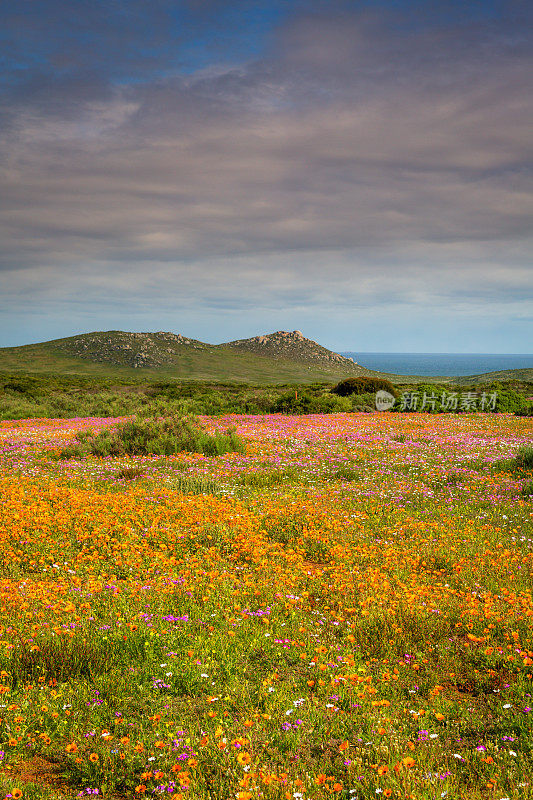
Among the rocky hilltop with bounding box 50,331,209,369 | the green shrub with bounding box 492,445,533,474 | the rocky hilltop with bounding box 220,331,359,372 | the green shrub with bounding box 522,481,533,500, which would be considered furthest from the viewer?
Result: the rocky hilltop with bounding box 220,331,359,372

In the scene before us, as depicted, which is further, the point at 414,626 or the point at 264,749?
the point at 414,626

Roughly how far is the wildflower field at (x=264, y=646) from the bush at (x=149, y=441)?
658cm

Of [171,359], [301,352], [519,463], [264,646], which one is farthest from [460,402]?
[301,352]

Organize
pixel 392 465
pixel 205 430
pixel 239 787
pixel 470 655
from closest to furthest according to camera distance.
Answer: pixel 239 787 → pixel 470 655 → pixel 392 465 → pixel 205 430

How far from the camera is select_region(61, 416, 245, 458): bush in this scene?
58.3ft

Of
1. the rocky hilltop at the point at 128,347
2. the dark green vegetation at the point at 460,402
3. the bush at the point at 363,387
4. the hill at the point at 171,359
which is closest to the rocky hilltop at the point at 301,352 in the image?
the hill at the point at 171,359

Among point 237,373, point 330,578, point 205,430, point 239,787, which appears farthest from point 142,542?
point 237,373

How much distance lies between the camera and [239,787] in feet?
11.3

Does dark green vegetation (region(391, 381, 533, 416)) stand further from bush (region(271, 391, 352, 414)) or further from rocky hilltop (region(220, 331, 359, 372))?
rocky hilltop (region(220, 331, 359, 372))

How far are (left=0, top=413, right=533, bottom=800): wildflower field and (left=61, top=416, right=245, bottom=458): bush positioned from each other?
6.58m

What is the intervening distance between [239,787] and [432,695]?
2.12 m

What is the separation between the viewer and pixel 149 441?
18422mm

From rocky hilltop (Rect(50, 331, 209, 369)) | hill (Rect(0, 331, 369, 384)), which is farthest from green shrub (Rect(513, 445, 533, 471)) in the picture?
rocky hilltop (Rect(50, 331, 209, 369))

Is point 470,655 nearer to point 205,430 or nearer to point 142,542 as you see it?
point 142,542
